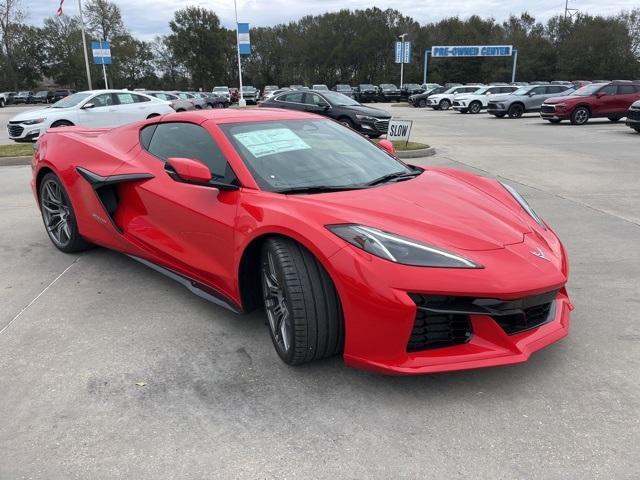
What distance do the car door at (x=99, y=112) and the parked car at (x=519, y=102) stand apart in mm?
17686

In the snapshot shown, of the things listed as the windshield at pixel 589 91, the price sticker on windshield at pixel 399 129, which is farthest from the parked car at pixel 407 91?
the price sticker on windshield at pixel 399 129

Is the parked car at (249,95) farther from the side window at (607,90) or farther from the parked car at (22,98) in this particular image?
the side window at (607,90)

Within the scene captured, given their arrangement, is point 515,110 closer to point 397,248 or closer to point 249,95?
point 397,248

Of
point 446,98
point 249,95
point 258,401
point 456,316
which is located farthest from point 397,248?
point 249,95

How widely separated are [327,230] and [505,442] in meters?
1.25

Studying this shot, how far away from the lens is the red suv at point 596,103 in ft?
65.3

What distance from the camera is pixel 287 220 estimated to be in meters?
2.74

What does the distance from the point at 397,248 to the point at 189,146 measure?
6.19ft

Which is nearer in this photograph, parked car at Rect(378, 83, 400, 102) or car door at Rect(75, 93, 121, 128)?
car door at Rect(75, 93, 121, 128)

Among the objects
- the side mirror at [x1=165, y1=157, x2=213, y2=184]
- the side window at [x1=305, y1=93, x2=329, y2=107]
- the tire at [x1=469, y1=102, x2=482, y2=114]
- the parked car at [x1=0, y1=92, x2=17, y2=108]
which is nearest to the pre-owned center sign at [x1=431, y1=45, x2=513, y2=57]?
the tire at [x1=469, y1=102, x2=482, y2=114]

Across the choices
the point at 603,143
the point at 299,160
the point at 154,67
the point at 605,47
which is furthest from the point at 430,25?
the point at 299,160

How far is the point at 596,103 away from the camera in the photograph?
65.6 ft

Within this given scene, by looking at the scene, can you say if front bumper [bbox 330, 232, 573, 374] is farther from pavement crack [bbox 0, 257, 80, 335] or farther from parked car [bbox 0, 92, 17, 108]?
parked car [bbox 0, 92, 17, 108]

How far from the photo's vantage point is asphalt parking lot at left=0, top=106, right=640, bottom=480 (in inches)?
86.4
